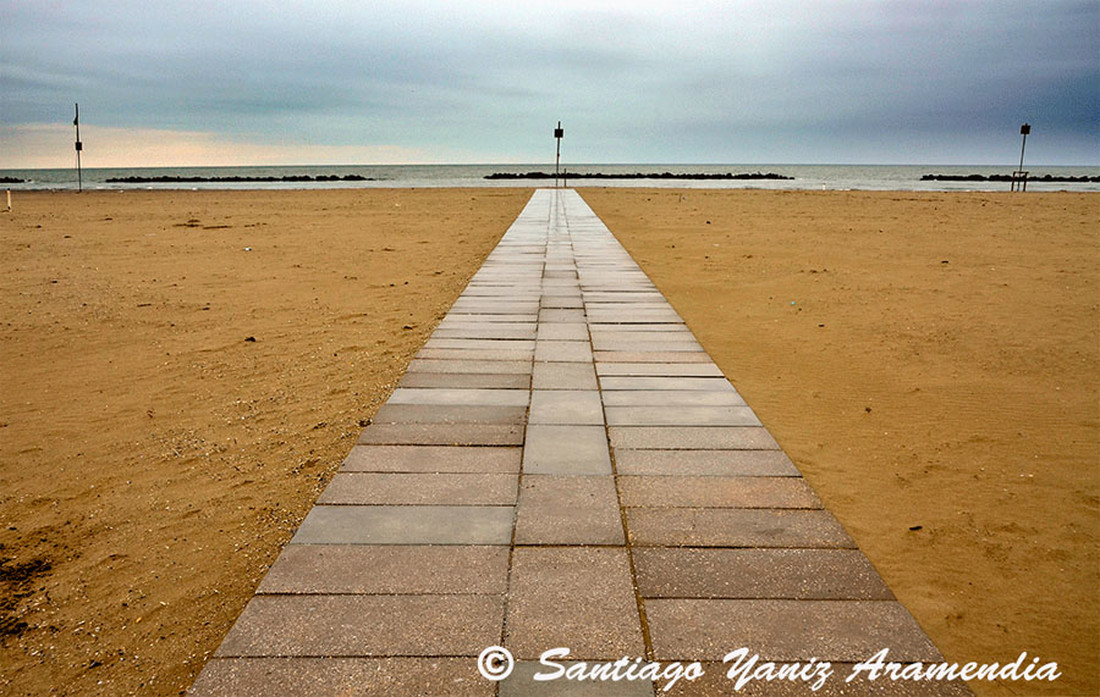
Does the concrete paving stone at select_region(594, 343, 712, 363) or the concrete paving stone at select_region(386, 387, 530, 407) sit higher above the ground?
the concrete paving stone at select_region(594, 343, 712, 363)

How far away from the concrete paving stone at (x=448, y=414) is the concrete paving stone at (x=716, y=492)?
3.23ft

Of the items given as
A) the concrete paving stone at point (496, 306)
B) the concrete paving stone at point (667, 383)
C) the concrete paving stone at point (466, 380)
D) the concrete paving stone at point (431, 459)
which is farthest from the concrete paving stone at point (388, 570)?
the concrete paving stone at point (496, 306)

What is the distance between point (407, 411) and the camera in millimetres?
3979

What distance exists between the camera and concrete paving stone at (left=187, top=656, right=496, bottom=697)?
6.10 feet

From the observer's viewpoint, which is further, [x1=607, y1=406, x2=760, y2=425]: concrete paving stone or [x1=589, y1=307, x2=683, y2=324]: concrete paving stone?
[x1=589, y1=307, x2=683, y2=324]: concrete paving stone

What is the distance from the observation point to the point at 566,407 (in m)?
4.04

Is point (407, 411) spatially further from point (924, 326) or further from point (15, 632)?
point (924, 326)

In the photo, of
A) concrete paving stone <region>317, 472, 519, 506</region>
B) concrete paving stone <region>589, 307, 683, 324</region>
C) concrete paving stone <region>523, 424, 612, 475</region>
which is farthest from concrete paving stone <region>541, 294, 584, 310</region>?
concrete paving stone <region>317, 472, 519, 506</region>

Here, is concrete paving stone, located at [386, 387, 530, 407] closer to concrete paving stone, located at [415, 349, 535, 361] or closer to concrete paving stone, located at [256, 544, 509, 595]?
concrete paving stone, located at [415, 349, 535, 361]

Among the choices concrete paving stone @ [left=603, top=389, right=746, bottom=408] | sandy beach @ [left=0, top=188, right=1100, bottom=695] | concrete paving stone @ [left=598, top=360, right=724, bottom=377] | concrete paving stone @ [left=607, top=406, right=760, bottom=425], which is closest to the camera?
sandy beach @ [left=0, top=188, right=1100, bottom=695]

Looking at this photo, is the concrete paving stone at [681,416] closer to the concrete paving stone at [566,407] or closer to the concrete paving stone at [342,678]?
the concrete paving stone at [566,407]

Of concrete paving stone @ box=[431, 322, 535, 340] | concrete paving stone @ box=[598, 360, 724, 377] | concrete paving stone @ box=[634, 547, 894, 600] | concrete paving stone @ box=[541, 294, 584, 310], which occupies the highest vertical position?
concrete paving stone @ box=[541, 294, 584, 310]

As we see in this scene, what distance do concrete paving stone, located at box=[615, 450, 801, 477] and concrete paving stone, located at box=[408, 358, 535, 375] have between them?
1559 mm

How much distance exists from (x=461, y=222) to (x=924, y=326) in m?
12.7
